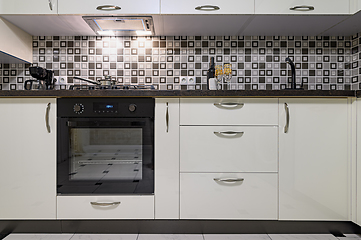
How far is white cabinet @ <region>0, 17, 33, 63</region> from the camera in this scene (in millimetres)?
1636

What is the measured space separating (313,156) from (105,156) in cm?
129

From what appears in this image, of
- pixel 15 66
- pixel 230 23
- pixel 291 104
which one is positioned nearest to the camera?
pixel 291 104

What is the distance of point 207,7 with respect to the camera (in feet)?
5.13

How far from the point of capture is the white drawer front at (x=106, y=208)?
1.38 m

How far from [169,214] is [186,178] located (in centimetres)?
25

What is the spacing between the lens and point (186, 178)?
1377 mm

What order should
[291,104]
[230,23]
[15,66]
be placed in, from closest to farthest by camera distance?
[291,104] → [230,23] → [15,66]

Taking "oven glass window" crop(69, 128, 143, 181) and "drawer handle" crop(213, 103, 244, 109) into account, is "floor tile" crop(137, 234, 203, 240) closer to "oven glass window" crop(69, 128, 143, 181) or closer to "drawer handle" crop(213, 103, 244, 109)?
"oven glass window" crop(69, 128, 143, 181)

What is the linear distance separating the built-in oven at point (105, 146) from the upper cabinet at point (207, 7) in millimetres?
689

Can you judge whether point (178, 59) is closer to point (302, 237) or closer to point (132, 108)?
point (132, 108)

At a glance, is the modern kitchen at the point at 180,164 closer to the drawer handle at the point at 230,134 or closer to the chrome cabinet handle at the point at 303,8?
the drawer handle at the point at 230,134

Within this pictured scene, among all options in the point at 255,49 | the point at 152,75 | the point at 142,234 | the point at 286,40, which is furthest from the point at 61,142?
the point at 286,40

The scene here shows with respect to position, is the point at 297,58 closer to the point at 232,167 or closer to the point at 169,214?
the point at 232,167

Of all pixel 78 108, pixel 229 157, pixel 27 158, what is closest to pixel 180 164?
pixel 229 157
